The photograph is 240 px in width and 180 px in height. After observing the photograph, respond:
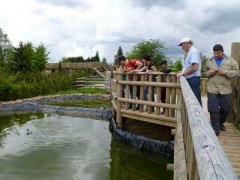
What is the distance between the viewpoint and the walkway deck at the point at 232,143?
3.31m

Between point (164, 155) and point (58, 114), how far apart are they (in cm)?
720

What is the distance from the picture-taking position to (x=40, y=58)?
132 feet

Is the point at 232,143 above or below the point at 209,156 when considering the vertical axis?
below

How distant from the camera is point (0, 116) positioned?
12250 millimetres

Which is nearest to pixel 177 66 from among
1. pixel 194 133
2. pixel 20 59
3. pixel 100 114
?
pixel 20 59

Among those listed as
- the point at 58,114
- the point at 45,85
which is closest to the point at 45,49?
the point at 45,85

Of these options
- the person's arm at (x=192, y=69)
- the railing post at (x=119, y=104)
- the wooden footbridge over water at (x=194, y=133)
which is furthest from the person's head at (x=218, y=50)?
the railing post at (x=119, y=104)

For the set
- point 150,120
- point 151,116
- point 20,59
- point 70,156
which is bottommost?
point 70,156

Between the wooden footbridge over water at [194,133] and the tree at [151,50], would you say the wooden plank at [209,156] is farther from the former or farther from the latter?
the tree at [151,50]

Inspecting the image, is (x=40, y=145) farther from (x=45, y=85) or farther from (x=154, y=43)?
(x=154, y=43)

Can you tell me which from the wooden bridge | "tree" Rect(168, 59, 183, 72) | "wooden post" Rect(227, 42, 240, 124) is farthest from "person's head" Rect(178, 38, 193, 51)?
"tree" Rect(168, 59, 183, 72)

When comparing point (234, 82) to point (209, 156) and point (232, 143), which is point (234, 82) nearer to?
point (232, 143)

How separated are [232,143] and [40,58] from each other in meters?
38.8

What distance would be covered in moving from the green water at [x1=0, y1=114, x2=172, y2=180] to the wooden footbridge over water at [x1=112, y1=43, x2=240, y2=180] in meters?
0.96
